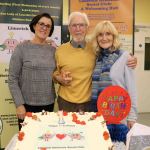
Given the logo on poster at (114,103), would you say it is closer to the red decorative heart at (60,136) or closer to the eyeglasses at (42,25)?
the red decorative heart at (60,136)

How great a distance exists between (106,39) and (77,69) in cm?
33

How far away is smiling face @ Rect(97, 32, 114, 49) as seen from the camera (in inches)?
78.0

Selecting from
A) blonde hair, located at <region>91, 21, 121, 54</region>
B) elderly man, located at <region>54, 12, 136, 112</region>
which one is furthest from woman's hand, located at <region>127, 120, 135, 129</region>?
blonde hair, located at <region>91, 21, 121, 54</region>

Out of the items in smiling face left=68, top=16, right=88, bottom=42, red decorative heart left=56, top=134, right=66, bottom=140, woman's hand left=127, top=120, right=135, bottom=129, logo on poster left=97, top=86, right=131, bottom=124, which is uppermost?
smiling face left=68, top=16, right=88, bottom=42

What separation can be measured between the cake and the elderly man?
0.50 m

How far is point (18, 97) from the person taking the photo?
227 cm

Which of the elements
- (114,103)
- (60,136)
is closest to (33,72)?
(114,103)

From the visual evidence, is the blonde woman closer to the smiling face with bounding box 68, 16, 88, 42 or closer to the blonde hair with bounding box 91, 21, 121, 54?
the blonde hair with bounding box 91, 21, 121, 54

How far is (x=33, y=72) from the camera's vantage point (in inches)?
88.5

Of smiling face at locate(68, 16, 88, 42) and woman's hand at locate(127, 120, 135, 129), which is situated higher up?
smiling face at locate(68, 16, 88, 42)

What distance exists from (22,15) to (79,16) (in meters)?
0.86

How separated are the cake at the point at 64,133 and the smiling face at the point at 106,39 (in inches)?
22.3

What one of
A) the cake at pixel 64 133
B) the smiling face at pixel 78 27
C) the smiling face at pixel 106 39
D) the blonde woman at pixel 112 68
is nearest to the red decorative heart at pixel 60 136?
the cake at pixel 64 133

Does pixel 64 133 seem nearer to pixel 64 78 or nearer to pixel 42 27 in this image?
pixel 64 78
